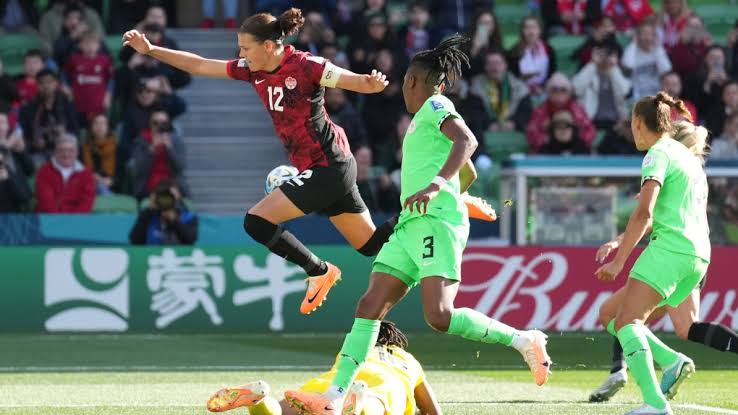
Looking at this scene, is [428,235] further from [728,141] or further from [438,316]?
[728,141]

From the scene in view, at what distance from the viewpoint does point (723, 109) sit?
19.1 metres

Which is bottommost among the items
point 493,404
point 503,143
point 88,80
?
point 493,404

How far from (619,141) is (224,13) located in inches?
241

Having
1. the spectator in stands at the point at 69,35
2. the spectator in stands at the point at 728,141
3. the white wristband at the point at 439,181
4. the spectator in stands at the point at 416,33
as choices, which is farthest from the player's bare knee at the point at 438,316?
the spectator in stands at the point at 69,35

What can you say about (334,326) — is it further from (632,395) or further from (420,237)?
(420,237)

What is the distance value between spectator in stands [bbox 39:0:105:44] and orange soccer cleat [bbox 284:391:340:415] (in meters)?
13.4

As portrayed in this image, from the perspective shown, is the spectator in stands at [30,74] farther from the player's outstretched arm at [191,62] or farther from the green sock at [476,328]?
the green sock at [476,328]

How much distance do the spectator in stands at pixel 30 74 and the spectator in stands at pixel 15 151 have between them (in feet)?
2.93

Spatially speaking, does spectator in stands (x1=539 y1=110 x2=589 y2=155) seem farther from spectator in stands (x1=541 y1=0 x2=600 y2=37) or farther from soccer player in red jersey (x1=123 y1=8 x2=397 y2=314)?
soccer player in red jersey (x1=123 y1=8 x2=397 y2=314)

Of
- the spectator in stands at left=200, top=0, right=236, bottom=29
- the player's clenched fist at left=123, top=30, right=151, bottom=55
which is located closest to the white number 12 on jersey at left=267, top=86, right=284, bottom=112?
the player's clenched fist at left=123, top=30, right=151, bottom=55

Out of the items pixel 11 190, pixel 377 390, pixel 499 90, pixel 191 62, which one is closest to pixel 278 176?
pixel 191 62

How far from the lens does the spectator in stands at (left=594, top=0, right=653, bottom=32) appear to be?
21.1 m

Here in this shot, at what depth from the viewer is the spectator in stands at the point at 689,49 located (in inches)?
788

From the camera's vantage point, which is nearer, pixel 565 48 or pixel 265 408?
pixel 265 408
